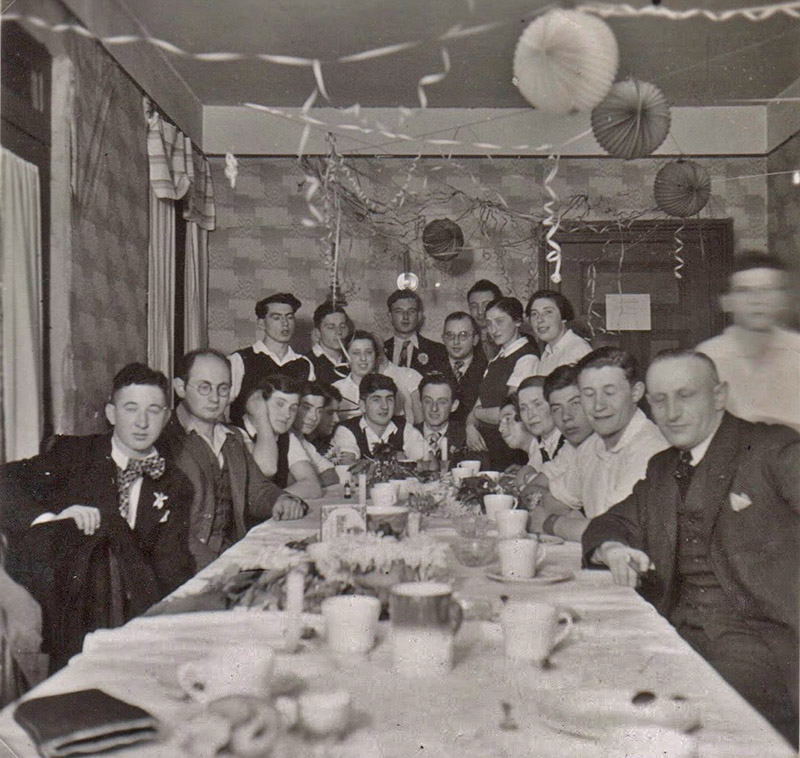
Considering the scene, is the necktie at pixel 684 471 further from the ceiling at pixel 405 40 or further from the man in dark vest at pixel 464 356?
the man in dark vest at pixel 464 356

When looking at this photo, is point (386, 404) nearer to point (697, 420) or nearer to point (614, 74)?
point (697, 420)

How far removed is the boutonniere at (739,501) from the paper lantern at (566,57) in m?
0.79

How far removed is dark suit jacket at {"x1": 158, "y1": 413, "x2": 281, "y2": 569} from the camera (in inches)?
90.8

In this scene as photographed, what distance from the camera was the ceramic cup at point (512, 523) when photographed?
1660mm

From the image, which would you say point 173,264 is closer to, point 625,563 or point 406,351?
point 406,351

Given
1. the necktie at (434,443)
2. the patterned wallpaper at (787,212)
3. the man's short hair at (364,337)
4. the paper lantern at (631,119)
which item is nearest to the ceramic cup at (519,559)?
the patterned wallpaper at (787,212)

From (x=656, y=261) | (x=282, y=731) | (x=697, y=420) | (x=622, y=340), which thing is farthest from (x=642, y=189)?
(x=282, y=731)

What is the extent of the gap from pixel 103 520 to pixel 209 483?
0.55 m

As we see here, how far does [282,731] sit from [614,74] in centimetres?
121

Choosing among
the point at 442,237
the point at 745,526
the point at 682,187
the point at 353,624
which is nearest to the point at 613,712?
the point at 353,624

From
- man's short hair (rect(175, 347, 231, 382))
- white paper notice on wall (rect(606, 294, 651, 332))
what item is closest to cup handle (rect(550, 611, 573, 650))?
man's short hair (rect(175, 347, 231, 382))

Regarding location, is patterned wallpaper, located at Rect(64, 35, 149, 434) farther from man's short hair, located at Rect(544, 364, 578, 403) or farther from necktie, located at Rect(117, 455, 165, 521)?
man's short hair, located at Rect(544, 364, 578, 403)

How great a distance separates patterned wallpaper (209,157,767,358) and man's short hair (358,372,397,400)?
441mm

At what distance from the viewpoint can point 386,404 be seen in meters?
3.27
